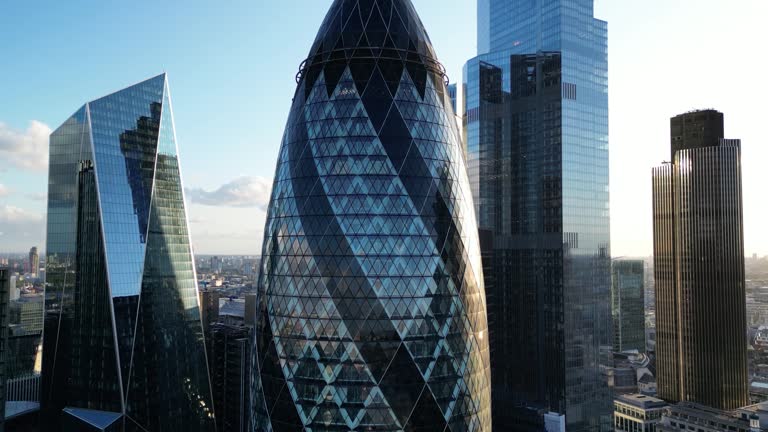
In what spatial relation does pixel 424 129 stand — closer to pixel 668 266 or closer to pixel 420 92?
pixel 420 92

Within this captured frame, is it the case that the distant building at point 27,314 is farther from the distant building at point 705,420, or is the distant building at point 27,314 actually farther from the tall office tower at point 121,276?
the distant building at point 705,420

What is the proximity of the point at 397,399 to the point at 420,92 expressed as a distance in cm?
2204

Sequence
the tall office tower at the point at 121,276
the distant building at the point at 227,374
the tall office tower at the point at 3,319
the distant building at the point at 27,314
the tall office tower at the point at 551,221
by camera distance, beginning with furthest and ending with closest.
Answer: the distant building at the point at 27,314, the distant building at the point at 227,374, the tall office tower at the point at 551,221, the tall office tower at the point at 121,276, the tall office tower at the point at 3,319

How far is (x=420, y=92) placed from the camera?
43969 millimetres

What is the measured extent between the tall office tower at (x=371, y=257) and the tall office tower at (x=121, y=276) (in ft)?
125

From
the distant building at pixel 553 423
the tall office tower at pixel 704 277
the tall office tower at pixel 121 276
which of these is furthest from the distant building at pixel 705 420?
the tall office tower at pixel 121 276

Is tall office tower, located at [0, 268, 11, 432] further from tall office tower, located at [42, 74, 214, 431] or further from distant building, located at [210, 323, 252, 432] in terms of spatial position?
distant building, located at [210, 323, 252, 432]

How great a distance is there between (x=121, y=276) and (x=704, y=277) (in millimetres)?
132456

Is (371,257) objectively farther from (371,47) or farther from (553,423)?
(553,423)

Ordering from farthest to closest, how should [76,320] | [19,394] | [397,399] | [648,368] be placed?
[648,368] < [19,394] < [76,320] < [397,399]

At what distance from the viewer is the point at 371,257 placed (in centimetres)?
4031

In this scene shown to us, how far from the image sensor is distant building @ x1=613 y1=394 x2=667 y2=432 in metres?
118

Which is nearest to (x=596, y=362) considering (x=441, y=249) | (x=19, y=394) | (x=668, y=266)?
(x=441, y=249)

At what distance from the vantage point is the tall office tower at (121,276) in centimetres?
7406
